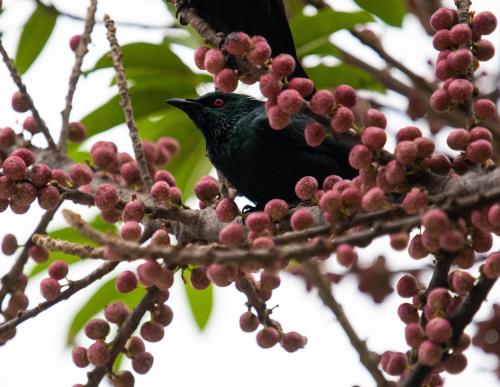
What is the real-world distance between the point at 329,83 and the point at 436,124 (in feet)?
1.84

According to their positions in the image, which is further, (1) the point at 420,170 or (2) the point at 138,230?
(2) the point at 138,230

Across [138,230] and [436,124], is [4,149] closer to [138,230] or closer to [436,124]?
[138,230]

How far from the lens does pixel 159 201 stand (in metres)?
2.55

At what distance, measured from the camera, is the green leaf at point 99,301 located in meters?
3.83

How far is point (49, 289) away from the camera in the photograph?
2.46 metres

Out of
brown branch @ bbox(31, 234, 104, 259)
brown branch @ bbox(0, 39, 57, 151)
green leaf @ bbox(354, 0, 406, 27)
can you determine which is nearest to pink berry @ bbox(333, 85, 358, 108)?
brown branch @ bbox(31, 234, 104, 259)

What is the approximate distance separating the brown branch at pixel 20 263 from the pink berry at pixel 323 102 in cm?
118

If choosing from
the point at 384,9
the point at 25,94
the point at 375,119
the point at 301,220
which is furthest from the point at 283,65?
the point at 384,9

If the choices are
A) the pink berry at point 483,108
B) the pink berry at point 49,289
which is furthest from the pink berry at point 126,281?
the pink berry at point 483,108

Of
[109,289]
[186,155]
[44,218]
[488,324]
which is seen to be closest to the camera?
[44,218]

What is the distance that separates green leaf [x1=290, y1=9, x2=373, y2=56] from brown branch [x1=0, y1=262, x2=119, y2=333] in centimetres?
174

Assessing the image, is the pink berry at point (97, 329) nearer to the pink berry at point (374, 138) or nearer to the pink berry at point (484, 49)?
the pink berry at point (374, 138)

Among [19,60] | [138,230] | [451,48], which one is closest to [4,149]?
[19,60]

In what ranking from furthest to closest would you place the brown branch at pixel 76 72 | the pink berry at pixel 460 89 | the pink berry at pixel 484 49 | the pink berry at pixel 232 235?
the brown branch at pixel 76 72 < the pink berry at pixel 484 49 < the pink berry at pixel 460 89 < the pink berry at pixel 232 235
